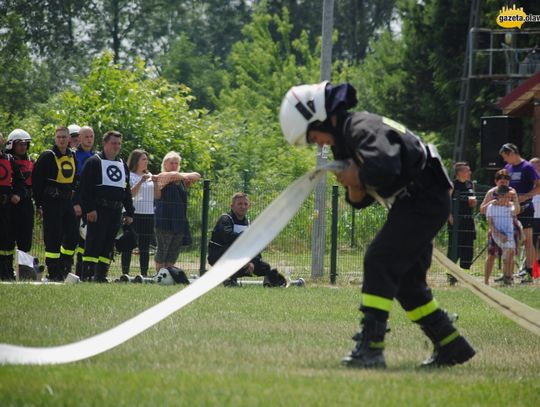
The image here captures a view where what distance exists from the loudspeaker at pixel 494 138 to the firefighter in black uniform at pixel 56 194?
1132 cm

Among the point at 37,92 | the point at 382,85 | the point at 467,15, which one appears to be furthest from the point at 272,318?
the point at 37,92

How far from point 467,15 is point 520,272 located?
1851 centimetres

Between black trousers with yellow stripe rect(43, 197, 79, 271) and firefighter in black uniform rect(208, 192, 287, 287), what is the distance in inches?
76.9

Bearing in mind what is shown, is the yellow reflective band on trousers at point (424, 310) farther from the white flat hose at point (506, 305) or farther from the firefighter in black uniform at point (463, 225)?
the firefighter in black uniform at point (463, 225)

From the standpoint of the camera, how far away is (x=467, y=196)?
55.1 feet

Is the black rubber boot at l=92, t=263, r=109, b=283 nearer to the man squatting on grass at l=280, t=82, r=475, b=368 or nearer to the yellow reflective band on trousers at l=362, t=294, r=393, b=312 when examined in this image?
the man squatting on grass at l=280, t=82, r=475, b=368

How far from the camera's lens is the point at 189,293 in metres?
7.20

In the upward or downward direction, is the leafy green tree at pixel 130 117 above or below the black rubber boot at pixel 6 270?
above

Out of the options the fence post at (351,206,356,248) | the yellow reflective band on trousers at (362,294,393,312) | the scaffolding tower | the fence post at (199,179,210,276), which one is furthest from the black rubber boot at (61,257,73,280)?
the scaffolding tower

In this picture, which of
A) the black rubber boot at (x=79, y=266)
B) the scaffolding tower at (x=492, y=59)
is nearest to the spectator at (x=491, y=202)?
the black rubber boot at (x=79, y=266)

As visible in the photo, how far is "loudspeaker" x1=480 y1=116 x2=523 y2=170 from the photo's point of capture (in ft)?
74.8

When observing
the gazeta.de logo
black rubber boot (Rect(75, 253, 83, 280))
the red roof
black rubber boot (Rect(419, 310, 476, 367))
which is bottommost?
black rubber boot (Rect(75, 253, 83, 280))

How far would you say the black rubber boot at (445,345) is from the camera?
7219 mm

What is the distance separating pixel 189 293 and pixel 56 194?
287 inches
